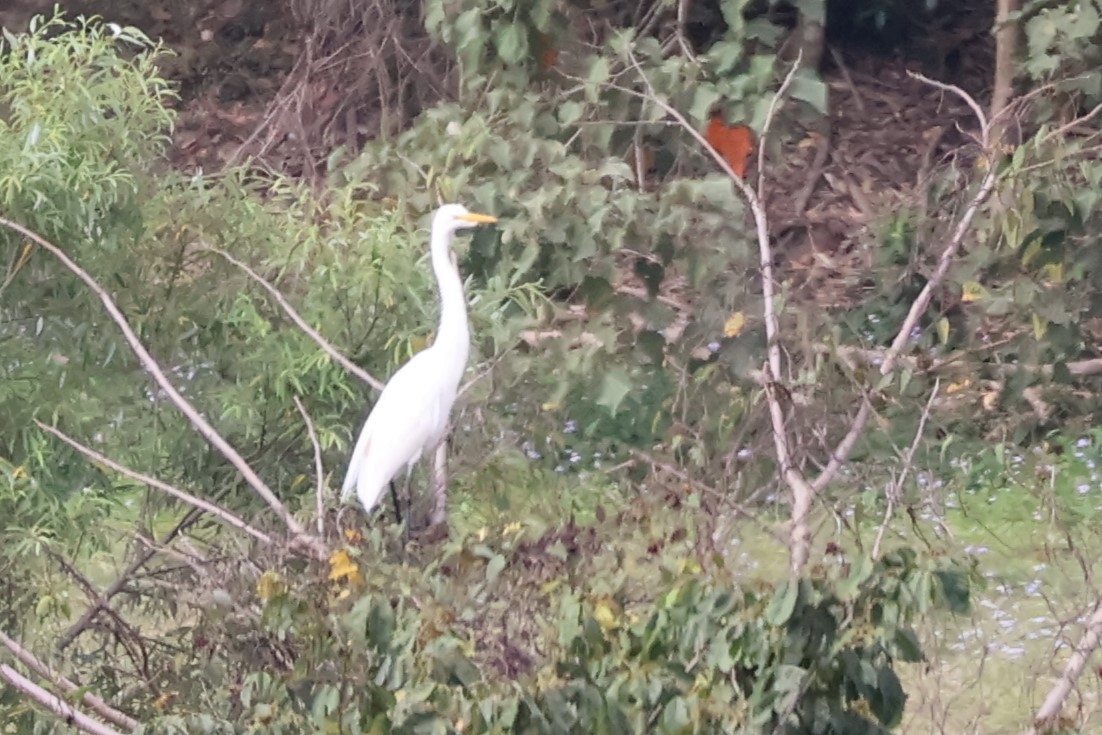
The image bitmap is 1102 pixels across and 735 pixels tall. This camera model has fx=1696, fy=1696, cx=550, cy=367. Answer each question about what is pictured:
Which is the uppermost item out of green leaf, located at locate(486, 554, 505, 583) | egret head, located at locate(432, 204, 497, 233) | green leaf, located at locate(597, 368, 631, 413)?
green leaf, located at locate(486, 554, 505, 583)

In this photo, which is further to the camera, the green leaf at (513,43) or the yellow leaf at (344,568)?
the green leaf at (513,43)

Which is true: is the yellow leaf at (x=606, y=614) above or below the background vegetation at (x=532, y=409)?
above

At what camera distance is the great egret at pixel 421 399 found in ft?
8.56

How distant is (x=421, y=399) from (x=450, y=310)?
19cm

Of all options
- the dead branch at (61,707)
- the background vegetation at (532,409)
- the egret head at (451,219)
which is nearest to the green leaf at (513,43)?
the background vegetation at (532,409)

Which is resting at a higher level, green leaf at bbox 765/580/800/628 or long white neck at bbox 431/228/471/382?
green leaf at bbox 765/580/800/628

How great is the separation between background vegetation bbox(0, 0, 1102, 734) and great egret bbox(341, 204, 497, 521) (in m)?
0.07

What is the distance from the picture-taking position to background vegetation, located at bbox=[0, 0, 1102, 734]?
153cm

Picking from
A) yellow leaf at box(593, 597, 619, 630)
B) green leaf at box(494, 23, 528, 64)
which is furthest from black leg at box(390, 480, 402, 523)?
green leaf at box(494, 23, 528, 64)

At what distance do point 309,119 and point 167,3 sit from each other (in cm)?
238

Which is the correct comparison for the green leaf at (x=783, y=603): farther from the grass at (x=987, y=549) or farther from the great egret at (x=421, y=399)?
the great egret at (x=421, y=399)

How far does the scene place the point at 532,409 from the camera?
3.79 metres

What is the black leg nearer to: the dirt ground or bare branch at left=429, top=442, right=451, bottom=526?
bare branch at left=429, top=442, right=451, bottom=526

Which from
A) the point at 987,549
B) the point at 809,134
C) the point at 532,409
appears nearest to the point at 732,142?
the point at 987,549
